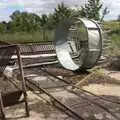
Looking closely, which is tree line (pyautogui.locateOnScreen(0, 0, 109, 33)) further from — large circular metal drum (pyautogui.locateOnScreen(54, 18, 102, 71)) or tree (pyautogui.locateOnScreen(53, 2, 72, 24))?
large circular metal drum (pyautogui.locateOnScreen(54, 18, 102, 71))

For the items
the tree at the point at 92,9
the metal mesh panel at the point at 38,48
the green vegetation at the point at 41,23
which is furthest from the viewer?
the tree at the point at 92,9

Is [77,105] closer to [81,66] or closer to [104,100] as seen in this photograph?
[104,100]

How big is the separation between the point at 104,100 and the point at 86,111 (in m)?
1.12

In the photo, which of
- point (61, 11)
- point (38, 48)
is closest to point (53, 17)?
point (61, 11)

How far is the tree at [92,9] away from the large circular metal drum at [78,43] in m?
13.4

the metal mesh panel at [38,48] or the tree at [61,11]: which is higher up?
the tree at [61,11]

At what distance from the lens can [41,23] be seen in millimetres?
36062

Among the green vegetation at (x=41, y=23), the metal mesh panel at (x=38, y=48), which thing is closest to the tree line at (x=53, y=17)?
the green vegetation at (x=41, y=23)

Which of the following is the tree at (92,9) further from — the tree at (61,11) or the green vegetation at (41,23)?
the tree at (61,11)

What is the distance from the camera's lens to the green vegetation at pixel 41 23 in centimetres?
2483

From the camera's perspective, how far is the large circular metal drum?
12461 mm

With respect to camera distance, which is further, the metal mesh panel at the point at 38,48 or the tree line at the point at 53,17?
the tree line at the point at 53,17

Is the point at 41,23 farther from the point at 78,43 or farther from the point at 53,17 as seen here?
the point at 78,43

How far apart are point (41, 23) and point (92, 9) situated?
825 cm
